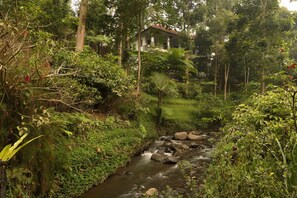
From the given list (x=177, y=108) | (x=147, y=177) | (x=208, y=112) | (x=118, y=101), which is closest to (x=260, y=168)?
(x=147, y=177)

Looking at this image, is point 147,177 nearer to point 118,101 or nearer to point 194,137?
point 118,101

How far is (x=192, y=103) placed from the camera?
17.7 m

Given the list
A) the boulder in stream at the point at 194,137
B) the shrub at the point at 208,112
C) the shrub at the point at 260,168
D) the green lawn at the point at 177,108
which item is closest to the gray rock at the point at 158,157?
the boulder in stream at the point at 194,137

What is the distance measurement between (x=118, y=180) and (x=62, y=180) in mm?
1912

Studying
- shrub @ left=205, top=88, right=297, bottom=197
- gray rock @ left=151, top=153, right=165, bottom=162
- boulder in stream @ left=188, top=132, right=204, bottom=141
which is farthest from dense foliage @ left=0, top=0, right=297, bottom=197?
boulder in stream @ left=188, top=132, right=204, bottom=141

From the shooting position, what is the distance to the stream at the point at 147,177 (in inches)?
234

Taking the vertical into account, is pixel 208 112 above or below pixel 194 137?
above

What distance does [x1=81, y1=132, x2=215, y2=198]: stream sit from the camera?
5.95 metres

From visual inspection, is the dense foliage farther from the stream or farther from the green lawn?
the stream

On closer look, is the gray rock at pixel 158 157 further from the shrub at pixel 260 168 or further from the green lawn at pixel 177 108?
the shrub at pixel 260 168

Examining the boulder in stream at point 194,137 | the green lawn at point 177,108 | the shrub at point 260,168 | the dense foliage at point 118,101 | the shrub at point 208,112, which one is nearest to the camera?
the shrub at point 260,168

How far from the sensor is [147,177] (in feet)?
23.4

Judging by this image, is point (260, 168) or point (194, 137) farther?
point (194, 137)

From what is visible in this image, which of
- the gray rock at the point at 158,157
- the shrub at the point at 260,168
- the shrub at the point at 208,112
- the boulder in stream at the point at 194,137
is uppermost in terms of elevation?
the shrub at the point at 260,168
